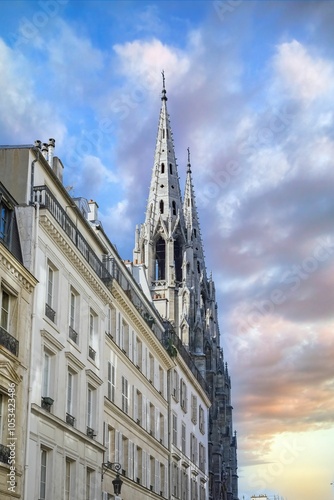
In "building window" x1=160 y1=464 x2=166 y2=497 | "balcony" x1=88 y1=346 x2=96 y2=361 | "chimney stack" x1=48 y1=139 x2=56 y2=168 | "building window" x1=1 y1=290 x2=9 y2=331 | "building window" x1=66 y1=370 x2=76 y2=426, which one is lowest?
"building window" x1=160 y1=464 x2=166 y2=497

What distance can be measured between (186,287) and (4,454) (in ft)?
285

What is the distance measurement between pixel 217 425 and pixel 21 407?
85.1 meters

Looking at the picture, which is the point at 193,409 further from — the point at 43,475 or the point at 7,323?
the point at 7,323

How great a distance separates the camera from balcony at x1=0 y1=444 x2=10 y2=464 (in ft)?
73.1

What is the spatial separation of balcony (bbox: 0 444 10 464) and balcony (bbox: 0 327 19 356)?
2.77m

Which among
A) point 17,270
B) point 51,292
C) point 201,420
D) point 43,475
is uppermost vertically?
point 201,420

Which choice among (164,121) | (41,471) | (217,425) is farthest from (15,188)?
(164,121)

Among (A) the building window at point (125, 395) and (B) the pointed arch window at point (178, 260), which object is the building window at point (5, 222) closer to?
(A) the building window at point (125, 395)

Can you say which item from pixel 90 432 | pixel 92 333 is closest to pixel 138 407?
pixel 92 333

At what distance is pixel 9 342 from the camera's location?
925 inches

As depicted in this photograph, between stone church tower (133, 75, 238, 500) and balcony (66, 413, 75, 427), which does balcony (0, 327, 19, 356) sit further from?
stone church tower (133, 75, 238, 500)

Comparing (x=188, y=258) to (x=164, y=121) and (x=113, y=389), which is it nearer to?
(x=164, y=121)

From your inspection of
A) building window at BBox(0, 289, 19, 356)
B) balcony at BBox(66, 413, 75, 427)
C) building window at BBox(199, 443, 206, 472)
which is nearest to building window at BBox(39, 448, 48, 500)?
balcony at BBox(66, 413, 75, 427)

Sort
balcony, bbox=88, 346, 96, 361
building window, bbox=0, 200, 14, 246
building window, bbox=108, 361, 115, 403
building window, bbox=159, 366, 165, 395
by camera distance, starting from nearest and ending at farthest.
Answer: building window, bbox=0, 200, 14, 246, balcony, bbox=88, 346, 96, 361, building window, bbox=108, 361, 115, 403, building window, bbox=159, 366, 165, 395
